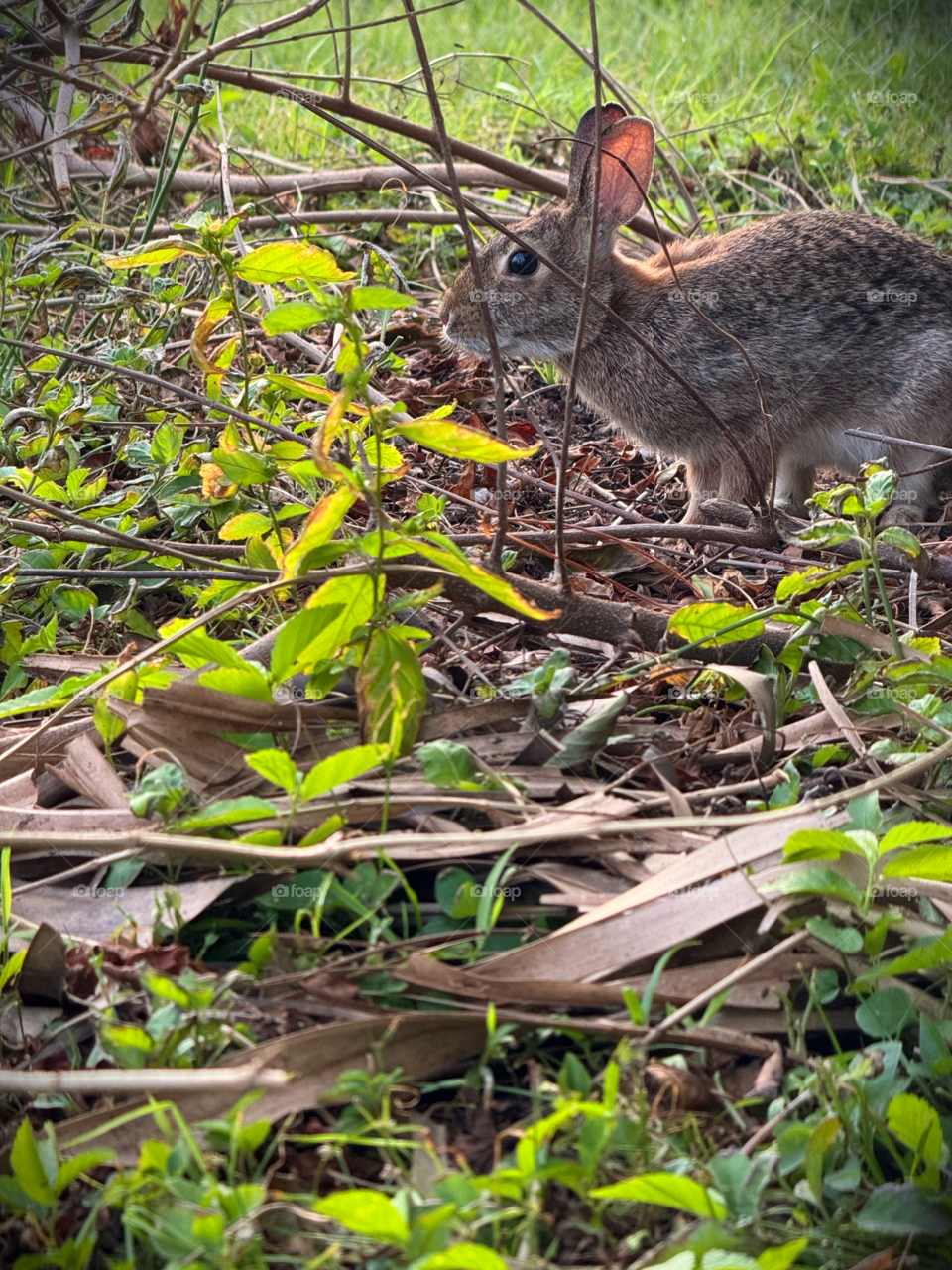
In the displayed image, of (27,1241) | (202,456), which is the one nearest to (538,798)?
(27,1241)

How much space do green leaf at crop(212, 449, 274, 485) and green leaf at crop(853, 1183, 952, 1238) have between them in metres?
1.80

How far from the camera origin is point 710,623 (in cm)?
248

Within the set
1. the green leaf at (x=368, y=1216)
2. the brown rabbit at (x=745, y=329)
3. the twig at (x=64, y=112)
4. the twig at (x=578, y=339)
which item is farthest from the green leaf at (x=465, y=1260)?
the twig at (x=64, y=112)

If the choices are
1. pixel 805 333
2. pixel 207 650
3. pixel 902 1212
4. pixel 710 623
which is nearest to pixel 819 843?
pixel 902 1212

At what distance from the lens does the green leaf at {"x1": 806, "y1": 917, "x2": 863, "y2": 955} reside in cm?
189

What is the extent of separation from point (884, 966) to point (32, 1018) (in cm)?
134

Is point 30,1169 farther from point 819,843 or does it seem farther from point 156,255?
point 156,255

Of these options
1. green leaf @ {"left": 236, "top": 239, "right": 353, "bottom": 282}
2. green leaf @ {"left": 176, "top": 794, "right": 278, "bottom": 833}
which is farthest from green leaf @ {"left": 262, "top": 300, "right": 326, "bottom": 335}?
green leaf @ {"left": 176, "top": 794, "right": 278, "bottom": 833}

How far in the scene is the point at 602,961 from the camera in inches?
76.7

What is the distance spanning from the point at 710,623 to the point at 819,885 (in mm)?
705

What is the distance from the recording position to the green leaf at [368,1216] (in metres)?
1.46

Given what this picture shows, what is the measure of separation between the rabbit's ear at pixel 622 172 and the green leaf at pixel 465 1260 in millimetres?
→ 3477

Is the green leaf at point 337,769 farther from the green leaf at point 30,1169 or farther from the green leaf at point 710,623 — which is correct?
the green leaf at point 710,623

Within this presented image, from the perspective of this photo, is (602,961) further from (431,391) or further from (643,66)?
(643,66)
